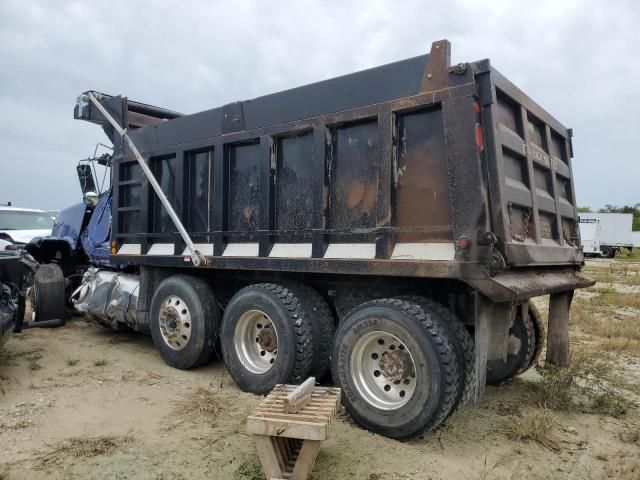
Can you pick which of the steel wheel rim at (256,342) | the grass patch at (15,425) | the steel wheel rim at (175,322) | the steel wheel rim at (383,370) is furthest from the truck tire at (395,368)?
the grass patch at (15,425)

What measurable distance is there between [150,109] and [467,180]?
16.4 feet

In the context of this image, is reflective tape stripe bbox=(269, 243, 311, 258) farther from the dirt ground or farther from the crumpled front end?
the crumpled front end

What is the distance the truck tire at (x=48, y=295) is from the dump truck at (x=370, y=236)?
1.83m

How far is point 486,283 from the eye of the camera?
3605 millimetres

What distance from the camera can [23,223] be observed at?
1209 centimetres

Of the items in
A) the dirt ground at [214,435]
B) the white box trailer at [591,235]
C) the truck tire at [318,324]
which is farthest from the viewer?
the white box trailer at [591,235]

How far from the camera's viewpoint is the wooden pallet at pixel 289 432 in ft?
10.2

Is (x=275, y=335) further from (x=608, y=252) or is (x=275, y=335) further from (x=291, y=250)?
(x=608, y=252)

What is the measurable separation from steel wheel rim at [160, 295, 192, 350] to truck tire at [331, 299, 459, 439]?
2139 millimetres

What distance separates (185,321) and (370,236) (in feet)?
8.29

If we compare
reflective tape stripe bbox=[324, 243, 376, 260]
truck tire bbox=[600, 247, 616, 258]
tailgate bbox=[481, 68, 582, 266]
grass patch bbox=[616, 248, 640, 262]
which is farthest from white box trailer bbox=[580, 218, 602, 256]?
reflective tape stripe bbox=[324, 243, 376, 260]

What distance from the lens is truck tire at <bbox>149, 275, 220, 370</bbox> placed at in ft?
18.3

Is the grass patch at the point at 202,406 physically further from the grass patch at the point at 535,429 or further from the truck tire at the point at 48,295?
the truck tire at the point at 48,295

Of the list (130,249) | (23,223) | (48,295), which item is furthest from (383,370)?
(23,223)
